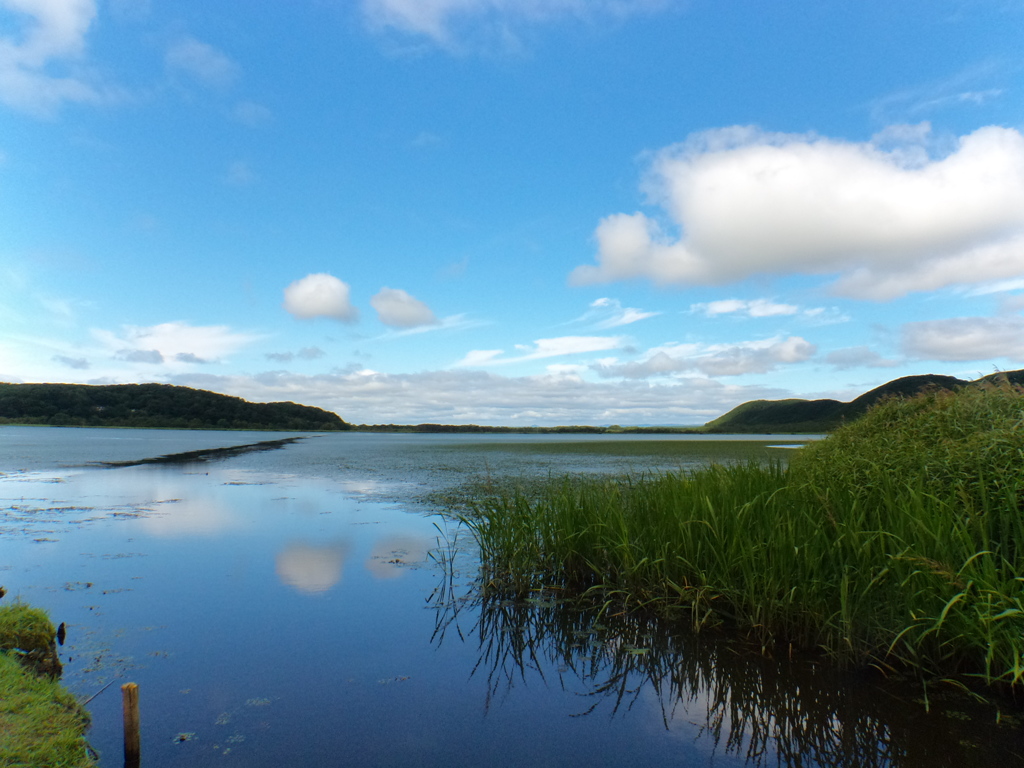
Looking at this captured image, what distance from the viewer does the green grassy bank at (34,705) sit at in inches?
125

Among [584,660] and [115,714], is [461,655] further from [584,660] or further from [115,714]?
[115,714]

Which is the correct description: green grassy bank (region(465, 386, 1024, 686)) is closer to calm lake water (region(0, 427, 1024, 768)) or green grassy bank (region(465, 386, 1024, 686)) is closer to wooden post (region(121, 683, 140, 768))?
calm lake water (region(0, 427, 1024, 768))

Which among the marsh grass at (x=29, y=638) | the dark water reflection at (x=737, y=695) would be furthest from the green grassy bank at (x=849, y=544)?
the marsh grass at (x=29, y=638)

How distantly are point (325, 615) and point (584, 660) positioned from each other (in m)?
2.92

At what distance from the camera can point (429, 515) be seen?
12758mm

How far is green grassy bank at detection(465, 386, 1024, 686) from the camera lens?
4.28 meters

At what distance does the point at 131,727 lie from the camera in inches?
134

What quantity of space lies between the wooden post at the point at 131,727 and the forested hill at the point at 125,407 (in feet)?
379

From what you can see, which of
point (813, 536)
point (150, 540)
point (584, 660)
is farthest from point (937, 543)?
point (150, 540)

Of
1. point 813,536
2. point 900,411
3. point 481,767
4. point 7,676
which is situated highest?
point 900,411

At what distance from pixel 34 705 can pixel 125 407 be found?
12035cm

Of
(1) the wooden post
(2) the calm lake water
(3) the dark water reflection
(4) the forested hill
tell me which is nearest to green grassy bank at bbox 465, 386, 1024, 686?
(3) the dark water reflection

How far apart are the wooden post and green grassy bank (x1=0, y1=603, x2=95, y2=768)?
0.60 feet

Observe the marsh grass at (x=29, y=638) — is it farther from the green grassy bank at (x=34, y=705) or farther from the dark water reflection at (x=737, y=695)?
the dark water reflection at (x=737, y=695)
